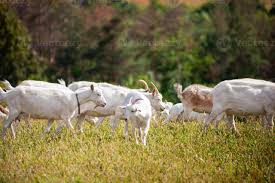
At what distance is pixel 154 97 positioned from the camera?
1678 cm

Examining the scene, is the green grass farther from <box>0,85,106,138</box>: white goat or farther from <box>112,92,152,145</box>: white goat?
<box>0,85,106,138</box>: white goat

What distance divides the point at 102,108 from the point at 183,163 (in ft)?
14.7

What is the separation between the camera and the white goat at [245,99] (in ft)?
50.9

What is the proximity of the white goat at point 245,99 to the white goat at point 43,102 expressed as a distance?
305cm

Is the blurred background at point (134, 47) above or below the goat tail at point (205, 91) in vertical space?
below

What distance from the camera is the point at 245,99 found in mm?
15555

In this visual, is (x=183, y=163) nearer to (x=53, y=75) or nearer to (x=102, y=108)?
(x=102, y=108)

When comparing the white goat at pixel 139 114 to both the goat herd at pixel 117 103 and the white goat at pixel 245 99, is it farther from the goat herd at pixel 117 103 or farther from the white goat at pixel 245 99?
the white goat at pixel 245 99

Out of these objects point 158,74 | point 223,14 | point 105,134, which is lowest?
point 158,74

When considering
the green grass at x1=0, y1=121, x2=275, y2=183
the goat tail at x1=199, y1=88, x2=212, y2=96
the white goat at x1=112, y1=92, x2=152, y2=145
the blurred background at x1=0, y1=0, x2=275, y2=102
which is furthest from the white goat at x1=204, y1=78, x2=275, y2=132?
the blurred background at x1=0, y1=0, x2=275, y2=102

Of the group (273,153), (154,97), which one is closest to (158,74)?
(154,97)

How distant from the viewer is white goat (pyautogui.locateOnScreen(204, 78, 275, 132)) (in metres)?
15.5

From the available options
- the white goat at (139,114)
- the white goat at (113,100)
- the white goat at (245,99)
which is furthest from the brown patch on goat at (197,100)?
the white goat at (139,114)

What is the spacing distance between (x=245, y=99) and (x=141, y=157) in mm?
3845
